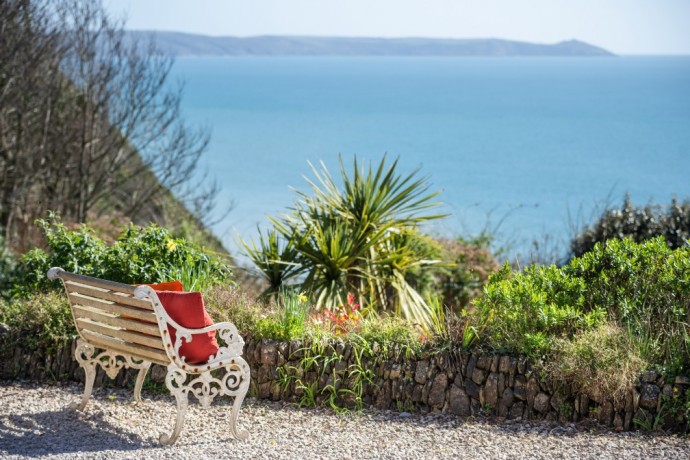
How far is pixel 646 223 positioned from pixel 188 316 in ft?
27.0

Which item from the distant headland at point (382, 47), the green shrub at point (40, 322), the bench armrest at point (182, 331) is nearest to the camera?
the bench armrest at point (182, 331)

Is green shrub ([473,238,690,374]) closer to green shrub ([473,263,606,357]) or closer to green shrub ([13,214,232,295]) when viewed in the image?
green shrub ([473,263,606,357])

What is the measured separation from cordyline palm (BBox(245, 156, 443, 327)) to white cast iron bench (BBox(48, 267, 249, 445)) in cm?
291

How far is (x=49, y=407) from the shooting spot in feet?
16.8

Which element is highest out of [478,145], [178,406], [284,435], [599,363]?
[478,145]

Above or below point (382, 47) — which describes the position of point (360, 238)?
below

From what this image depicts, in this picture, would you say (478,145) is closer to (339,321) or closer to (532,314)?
(339,321)

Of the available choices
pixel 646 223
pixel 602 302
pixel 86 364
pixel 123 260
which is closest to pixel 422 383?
pixel 602 302

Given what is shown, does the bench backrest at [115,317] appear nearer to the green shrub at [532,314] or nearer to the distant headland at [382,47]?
the green shrub at [532,314]

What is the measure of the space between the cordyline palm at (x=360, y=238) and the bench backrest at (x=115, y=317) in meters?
2.91

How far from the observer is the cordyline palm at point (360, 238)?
791 centimetres

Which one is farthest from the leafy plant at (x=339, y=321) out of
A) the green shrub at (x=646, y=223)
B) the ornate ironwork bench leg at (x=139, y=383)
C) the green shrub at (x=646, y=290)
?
the green shrub at (x=646, y=223)

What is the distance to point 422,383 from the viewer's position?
528cm

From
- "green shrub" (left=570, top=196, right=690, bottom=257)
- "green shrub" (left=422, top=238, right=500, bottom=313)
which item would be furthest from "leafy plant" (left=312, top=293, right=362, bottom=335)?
"green shrub" (left=570, top=196, right=690, bottom=257)
